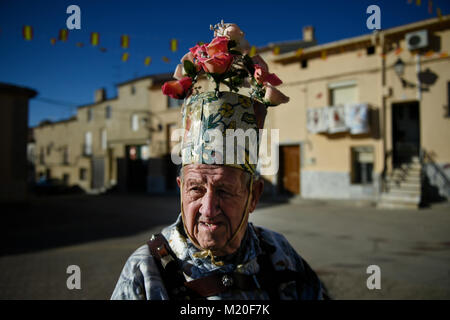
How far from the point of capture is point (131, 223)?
26.1 feet

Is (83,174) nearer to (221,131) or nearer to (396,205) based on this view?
(396,205)

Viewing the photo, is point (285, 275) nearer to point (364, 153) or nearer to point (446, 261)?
point (446, 261)

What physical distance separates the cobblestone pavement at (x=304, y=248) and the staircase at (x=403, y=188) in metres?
0.65

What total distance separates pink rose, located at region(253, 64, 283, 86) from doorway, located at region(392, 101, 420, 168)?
12.9 metres

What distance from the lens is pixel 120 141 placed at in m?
22.1

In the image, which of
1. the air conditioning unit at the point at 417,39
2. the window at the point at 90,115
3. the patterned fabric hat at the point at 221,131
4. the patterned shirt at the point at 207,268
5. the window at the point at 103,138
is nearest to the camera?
the patterned shirt at the point at 207,268

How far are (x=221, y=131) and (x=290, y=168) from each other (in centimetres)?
1349

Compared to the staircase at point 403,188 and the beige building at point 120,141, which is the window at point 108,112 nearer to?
the beige building at point 120,141

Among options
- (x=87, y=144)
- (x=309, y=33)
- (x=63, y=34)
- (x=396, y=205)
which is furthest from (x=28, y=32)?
(x=87, y=144)

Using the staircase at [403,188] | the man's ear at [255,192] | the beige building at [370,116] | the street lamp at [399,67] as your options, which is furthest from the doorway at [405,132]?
the man's ear at [255,192]

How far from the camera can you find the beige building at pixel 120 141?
19.6 metres
